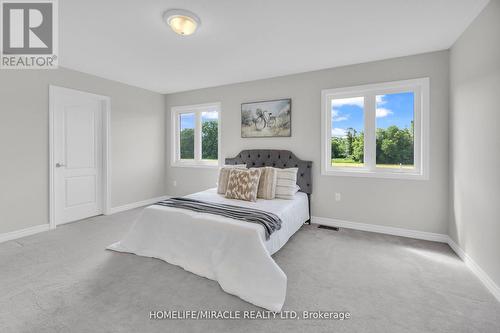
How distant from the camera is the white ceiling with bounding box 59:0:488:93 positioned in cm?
211

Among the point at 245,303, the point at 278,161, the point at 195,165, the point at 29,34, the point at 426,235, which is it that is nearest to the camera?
the point at 245,303

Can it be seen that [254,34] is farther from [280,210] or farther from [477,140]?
[477,140]

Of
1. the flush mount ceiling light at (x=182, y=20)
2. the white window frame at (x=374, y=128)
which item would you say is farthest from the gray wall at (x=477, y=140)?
the flush mount ceiling light at (x=182, y=20)

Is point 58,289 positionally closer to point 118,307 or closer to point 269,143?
point 118,307

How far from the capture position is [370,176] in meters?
3.44

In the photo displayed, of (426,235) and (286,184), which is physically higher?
(286,184)

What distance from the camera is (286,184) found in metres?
3.39

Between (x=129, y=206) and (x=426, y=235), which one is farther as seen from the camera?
(x=129, y=206)

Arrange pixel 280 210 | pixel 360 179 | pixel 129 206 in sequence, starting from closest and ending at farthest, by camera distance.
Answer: pixel 280 210 < pixel 360 179 < pixel 129 206

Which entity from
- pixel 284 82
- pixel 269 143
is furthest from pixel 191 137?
pixel 284 82

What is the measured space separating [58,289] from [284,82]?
12.8ft

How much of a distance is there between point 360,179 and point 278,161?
1.31m

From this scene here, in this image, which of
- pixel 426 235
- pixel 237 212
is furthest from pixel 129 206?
pixel 426 235

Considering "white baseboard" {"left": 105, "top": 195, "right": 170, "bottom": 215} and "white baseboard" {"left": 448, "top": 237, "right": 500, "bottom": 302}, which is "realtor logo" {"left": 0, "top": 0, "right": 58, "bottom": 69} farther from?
"white baseboard" {"left": 448, "top": 237, "right": 500, "bottom": 302}
